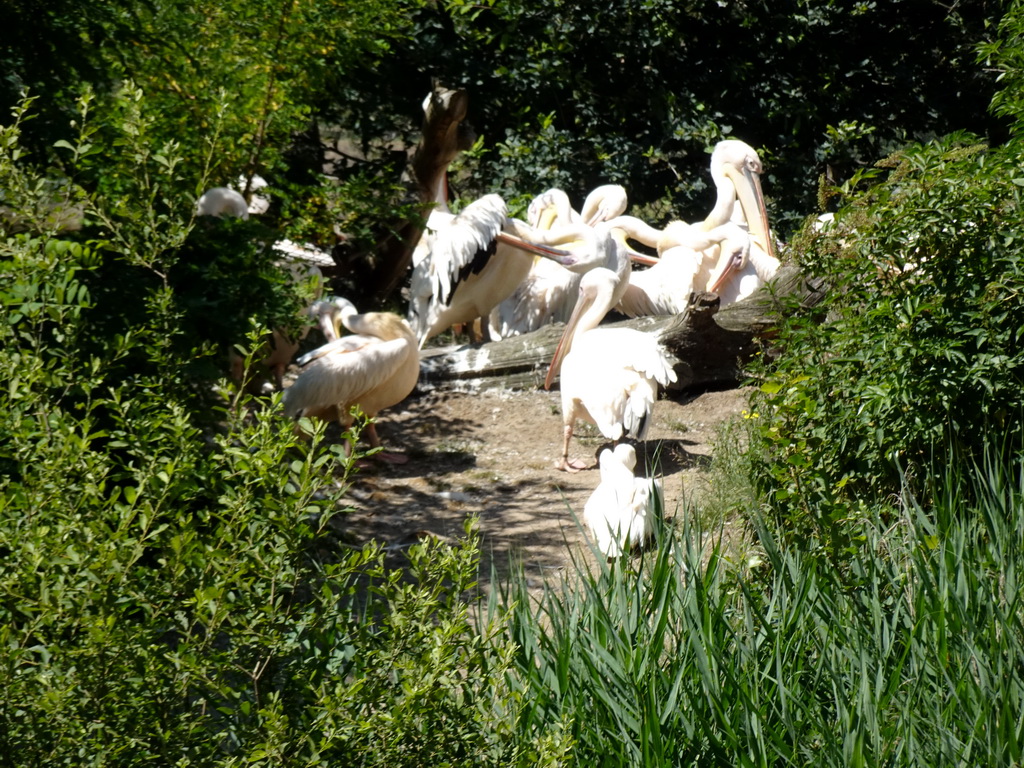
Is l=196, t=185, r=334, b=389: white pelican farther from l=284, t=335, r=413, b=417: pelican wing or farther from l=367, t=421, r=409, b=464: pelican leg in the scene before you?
l=367, t=421, r=409, b=464: pelican leg

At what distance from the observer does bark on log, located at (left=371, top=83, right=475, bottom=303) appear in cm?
905

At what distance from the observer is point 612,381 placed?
6059 mm

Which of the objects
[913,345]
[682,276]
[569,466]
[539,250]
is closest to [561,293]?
[539,250]

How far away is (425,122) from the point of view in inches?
367

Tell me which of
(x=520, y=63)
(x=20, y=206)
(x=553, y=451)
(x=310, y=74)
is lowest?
(x=553, y=451)

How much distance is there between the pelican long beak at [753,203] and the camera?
9.54 meters

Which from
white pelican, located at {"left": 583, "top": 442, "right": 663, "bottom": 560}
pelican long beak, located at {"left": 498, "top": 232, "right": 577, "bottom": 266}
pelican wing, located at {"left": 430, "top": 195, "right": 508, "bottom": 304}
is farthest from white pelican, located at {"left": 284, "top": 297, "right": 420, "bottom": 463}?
white pelican, located at {"left": 583, "top": 442, "right": 663, "bottom": 560}

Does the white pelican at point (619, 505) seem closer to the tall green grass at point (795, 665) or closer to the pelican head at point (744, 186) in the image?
the tall green grass at point (795, 665)

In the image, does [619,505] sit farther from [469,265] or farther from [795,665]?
[469,265]

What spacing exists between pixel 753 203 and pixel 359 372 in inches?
→ 173

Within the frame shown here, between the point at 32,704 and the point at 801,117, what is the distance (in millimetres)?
10541

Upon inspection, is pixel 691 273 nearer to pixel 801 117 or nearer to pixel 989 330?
pixel 801 117

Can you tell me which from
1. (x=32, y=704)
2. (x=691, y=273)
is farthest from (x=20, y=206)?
(x=691, y=273)

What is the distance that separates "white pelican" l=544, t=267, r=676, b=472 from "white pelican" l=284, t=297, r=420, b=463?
41.7 inches
